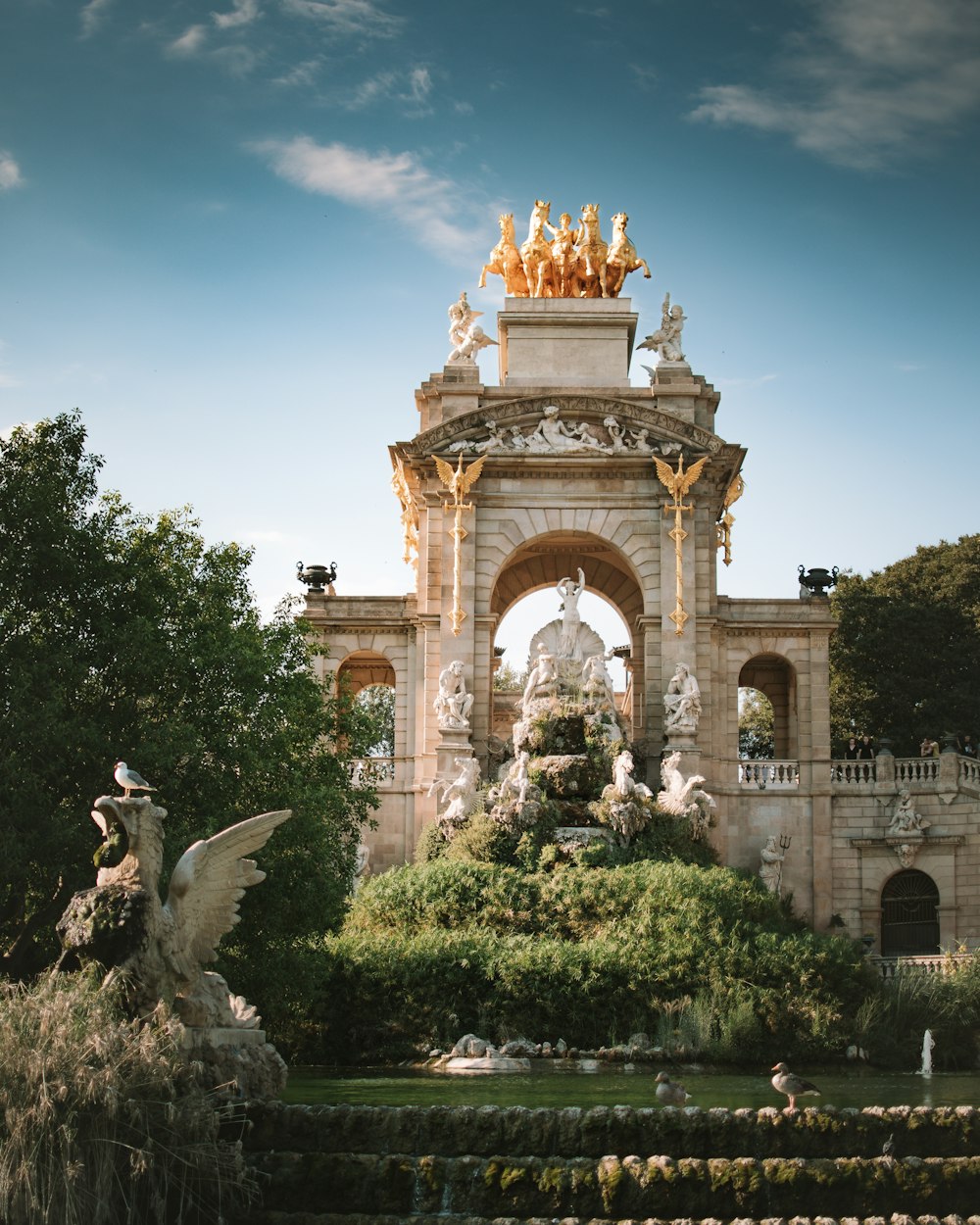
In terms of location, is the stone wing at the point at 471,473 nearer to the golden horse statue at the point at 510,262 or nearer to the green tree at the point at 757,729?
the golden horse statue at the point at 510,262

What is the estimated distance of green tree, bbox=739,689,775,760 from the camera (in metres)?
56.3

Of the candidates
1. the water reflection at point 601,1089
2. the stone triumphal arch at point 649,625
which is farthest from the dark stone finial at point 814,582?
the water reflection at point 601,1089

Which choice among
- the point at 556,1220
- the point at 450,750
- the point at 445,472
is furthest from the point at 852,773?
the point at 556,1220

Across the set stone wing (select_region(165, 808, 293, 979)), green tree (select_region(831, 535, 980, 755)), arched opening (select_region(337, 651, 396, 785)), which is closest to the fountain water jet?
arched opening (select_region(337, 651, 396, 785))

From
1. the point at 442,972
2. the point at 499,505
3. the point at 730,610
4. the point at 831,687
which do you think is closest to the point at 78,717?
the point at 442,972

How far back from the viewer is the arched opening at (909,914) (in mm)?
39281

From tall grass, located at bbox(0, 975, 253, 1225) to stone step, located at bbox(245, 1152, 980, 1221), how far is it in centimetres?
92

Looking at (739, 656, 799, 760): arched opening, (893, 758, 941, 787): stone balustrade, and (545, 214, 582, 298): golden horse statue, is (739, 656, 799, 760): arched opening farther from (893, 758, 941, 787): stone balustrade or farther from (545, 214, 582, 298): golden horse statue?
(545, 214, 582, 298): golden horse statue

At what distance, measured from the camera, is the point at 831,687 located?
165 ft

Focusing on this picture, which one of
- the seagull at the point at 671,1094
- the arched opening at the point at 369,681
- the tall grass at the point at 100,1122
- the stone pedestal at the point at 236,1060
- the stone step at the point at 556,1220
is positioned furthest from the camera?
the arched opening at the point at 369,681

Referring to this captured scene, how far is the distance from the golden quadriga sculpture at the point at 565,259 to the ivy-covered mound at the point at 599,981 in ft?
62.0

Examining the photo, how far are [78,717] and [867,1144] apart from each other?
40.0 feet

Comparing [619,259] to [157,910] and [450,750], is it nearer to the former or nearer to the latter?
[450,750]

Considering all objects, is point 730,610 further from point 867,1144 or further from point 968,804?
point 867,1144
